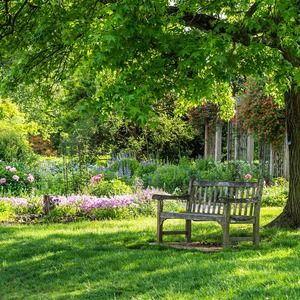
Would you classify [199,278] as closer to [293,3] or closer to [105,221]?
[293,3]

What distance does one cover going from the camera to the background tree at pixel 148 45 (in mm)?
6434

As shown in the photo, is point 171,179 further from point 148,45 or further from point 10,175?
point 148,45

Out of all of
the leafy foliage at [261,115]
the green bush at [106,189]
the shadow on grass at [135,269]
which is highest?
the leafy foliage at [261,115]

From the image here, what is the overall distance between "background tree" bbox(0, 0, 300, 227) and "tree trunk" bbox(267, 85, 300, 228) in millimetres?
1278

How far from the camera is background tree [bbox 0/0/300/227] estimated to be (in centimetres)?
643

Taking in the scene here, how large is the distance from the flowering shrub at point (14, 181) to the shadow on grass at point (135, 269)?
17.0 feet

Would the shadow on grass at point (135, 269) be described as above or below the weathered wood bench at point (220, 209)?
below

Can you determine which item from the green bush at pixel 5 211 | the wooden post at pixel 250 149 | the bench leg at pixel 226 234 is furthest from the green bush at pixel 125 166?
the bench leg at pixel 226 234

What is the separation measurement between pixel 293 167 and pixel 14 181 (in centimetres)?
815

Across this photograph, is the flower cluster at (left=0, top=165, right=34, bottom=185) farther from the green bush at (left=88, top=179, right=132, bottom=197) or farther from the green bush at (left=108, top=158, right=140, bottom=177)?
the green bush at (left=108, top=158, right=140, bottom=177)

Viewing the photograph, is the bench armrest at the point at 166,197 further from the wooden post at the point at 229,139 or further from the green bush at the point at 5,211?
the wooden post at the point at 229,139

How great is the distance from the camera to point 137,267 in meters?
6.88

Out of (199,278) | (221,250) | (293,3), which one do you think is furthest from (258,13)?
(199,278)

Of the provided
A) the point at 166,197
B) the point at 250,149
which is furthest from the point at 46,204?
the point at 250,149
